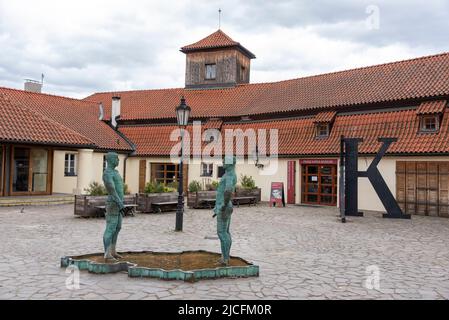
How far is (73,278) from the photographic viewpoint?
657 cm

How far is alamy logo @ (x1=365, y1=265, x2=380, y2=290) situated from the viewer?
6.45 m

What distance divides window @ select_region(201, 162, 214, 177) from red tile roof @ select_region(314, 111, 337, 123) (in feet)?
22.5

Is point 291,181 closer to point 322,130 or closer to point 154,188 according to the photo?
point 322,130

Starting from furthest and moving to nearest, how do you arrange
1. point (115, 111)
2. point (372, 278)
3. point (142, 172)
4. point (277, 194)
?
point (115, 111)
point (142, 172)
point (277, 194)
point (372, 278)

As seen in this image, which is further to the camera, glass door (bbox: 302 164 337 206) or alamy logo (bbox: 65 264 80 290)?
glass door (bbox: 302 164 337 206)

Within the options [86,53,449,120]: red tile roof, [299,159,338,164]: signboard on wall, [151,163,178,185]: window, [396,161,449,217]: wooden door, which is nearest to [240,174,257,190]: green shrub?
[299,159,338,164]: signboard on wall

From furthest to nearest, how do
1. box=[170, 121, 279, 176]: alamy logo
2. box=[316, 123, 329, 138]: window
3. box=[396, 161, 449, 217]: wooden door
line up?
box=[170, 121, 279, 176]: alamy logo
box=[316, 123, 329, 138]: window
box=[396, 161, 449, 217]: wooden door

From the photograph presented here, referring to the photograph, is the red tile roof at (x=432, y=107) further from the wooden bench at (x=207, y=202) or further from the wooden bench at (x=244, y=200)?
the wooden bench at (x=207, y=202)

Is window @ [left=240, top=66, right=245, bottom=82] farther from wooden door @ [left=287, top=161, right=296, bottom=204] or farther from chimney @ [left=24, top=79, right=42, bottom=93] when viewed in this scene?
chimney @ [left=24, top=79, right=42, bottom=93]

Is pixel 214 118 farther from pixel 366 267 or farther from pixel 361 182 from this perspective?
pixel 366 267

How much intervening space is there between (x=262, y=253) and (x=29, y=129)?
14.2 metres

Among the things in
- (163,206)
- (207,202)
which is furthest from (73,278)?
Answer: (207,202)

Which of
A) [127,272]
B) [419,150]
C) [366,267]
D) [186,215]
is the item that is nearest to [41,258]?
[127,272]
